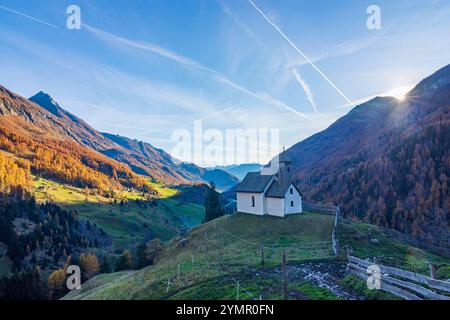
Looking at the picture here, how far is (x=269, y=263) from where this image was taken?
1135 inches

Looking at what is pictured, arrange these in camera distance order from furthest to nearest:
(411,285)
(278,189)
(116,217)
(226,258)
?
(116,217) → (278,189) → (226,258) → (411,285)

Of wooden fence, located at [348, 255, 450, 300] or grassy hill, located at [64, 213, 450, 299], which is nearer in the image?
wooden fence, located at [348, 255, 450, 300]

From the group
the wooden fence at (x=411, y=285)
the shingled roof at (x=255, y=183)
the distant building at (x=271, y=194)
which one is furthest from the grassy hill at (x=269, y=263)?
the shingled roof at (x=255, y=183)

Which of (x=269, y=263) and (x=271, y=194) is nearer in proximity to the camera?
(x=269, y=263)

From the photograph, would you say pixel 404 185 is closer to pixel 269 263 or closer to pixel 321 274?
pixel 269 263

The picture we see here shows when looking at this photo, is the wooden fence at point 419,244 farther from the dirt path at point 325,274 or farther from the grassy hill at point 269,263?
the dirt path at point 325,274

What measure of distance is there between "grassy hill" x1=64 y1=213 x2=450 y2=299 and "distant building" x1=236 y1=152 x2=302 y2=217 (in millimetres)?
2306

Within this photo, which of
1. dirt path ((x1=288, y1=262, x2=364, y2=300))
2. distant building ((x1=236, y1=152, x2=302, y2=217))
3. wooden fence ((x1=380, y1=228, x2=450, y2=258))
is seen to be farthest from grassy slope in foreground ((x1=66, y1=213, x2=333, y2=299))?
wooden fence ((x1=380, y1=228, x2=450, y2=258))

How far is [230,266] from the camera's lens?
2911 cm

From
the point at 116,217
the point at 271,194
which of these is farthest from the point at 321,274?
the point at 116,217

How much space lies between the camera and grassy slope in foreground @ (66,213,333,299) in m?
24.0

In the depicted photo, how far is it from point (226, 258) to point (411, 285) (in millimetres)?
19931

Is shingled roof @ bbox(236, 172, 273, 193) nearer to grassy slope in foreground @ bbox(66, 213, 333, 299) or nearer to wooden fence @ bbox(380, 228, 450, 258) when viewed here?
grassy slope in foreground @ bbox(66, 213, 333, 299)

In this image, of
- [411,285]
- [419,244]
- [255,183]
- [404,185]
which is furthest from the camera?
[404,185]
